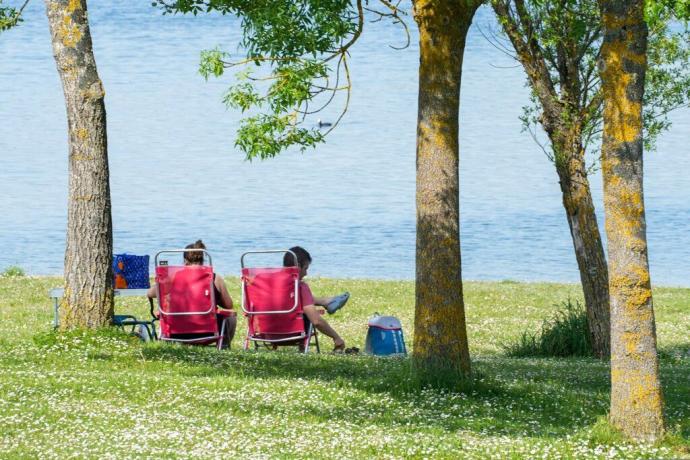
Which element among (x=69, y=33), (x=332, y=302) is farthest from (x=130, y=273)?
(x=69, y=33)

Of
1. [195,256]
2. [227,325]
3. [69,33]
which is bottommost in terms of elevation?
[227,325]

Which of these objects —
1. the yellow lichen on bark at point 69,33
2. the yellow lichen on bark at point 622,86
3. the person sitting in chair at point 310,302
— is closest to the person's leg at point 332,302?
the person sitting in chair at point 310,302

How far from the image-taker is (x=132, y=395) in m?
10.3

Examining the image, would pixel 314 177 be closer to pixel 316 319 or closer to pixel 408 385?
pixel 316 319

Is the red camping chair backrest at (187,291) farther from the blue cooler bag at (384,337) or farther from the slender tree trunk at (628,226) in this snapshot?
the slender tree trunk at (628,226)

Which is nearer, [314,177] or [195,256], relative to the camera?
[195,256]

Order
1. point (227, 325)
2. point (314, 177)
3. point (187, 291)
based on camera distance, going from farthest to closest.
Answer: point (314, 177), point (227, 325), point (187, 291)

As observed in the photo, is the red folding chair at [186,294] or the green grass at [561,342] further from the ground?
the red folding chair at [186,294]

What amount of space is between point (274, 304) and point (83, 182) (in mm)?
2628

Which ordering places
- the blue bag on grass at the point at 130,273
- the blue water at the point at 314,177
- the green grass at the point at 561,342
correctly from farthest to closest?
the blue water at the point at 314,177 < the green grass at the point at 561,342 < the blue bag on grass at the point at 130,273

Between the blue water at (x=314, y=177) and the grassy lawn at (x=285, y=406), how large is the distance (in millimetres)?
7707

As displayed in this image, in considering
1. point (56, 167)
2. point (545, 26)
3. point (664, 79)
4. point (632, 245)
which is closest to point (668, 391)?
point (632, 245)

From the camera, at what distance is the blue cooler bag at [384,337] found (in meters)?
14.9

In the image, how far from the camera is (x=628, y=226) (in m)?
8.58
